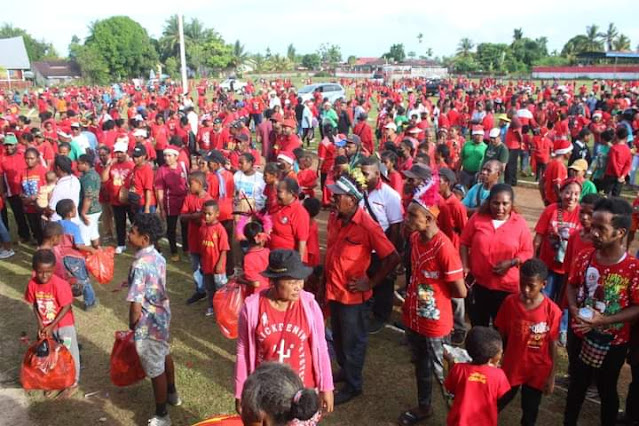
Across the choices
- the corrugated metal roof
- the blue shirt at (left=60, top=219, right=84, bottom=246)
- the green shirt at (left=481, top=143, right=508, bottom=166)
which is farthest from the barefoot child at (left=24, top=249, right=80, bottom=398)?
the corrugated metal roof

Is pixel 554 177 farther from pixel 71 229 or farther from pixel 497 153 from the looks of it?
pixel 71 229

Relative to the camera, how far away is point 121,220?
8.38 metres

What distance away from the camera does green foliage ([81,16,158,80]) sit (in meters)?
65.6

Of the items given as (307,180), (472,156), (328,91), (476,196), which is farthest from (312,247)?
(328,91)

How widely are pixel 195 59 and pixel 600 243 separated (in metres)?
73.1

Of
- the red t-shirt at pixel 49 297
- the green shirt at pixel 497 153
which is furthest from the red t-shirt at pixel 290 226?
the green shirt at pixel 497 153

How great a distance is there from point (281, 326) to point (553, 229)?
3.16 meters

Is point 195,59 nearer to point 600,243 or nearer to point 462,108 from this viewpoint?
point 462,108

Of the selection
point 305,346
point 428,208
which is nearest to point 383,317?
point 428,208

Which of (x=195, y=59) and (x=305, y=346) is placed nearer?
(x=305, y=346)

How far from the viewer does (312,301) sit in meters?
3.23

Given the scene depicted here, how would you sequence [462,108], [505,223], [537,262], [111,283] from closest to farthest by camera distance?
[537,262] < [505,223] < [111,283] < [462,108]

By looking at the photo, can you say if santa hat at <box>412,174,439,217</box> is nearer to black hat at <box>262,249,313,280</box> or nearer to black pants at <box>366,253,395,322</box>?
black hat at <box>262,249,313,280</box>

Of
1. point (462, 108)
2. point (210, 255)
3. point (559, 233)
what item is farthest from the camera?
point (462, 108)
